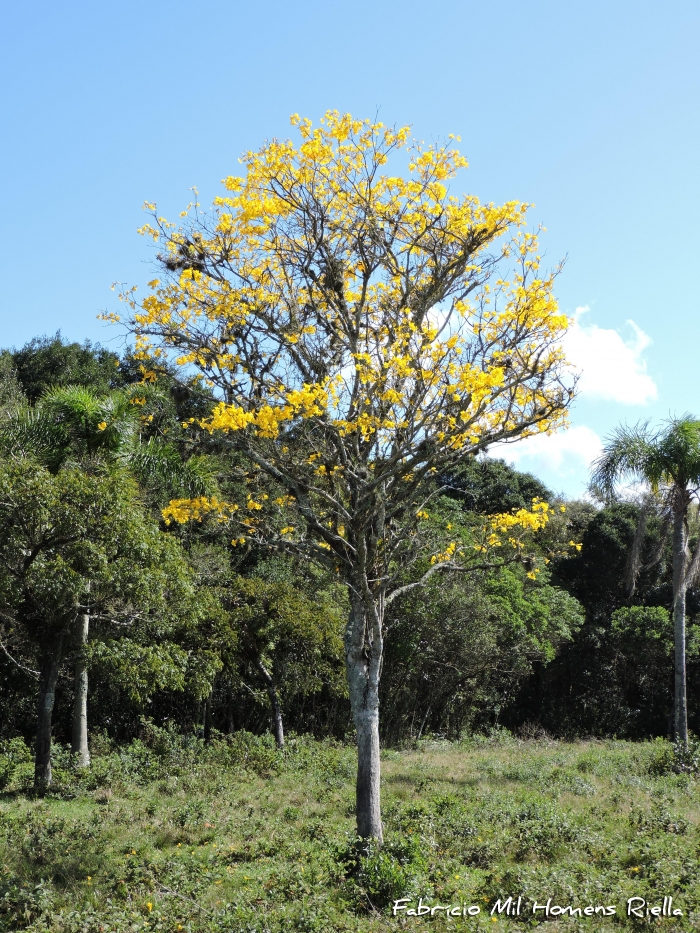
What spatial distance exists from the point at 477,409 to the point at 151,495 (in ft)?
36.3

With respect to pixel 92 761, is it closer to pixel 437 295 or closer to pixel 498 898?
pixel 498 898

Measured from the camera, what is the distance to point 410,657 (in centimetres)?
2058

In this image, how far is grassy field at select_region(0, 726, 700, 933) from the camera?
6402 mm

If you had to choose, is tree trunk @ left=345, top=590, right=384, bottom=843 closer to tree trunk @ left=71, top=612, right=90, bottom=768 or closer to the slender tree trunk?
tree trunk @ left=71, top=612, right=90, bottom=768

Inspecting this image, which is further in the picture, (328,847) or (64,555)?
(64,555)

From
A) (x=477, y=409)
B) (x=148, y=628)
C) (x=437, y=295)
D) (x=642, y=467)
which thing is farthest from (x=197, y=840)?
Answer: (x=642, y=467)

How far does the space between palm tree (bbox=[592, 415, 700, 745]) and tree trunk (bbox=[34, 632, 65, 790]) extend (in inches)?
416

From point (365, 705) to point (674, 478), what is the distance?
Result: 9462mm

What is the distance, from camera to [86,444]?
1345cm

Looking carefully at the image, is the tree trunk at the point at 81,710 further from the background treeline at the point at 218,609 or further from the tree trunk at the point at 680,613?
the tree trunk at the point at 680,613

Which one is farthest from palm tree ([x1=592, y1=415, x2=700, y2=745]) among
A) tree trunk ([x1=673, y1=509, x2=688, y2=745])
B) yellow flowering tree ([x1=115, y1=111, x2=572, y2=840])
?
yellow flowering tree ([x1=115, y1=111, x2=572, y2=840])

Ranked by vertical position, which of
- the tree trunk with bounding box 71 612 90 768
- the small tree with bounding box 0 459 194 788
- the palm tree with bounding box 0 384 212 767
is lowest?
the tree trunk with bounding box 71 612 90 768

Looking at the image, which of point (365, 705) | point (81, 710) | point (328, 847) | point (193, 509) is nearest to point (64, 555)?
point (193, 509)

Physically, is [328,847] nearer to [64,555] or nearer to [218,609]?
[64,555]
